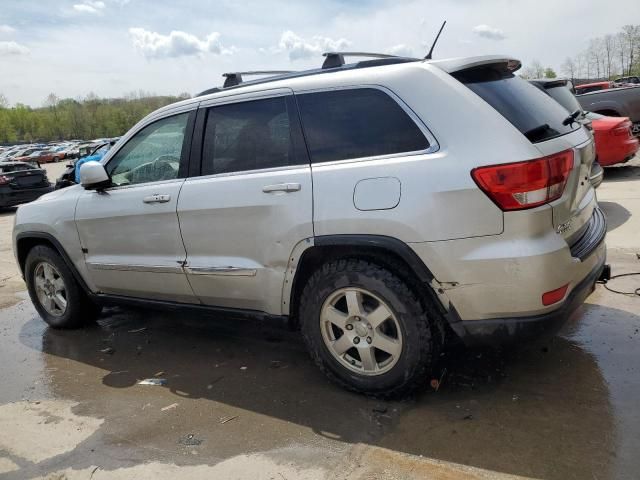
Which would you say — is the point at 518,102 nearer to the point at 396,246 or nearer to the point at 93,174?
the point at 396,246

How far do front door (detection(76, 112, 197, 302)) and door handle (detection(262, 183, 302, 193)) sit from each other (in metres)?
0.80

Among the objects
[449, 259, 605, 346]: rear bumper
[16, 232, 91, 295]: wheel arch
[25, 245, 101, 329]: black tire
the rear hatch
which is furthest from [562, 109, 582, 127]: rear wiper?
[25, 245, 101, 329]: black tire

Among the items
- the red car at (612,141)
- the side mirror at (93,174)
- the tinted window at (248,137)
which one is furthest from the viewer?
the red car at (612,141)

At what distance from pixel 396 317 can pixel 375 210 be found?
1.98 feet

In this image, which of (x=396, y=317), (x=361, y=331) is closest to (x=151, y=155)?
(x=361, y=331)

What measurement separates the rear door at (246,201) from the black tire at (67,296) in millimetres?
1672

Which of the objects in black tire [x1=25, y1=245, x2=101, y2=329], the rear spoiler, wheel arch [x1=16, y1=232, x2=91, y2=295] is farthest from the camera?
black tire [x1=25, y1=245, x2=101, y2=329]

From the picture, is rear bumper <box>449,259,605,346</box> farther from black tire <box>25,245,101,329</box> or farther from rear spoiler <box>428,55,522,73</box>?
black tire <box>25,245,101,329</box>

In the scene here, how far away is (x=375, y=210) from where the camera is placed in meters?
2.96

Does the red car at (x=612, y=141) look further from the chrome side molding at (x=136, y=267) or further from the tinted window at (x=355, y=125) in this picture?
the chrome side molding at (x=136, y=267)

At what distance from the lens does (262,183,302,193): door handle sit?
3229 millimetres

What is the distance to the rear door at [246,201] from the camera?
3297mm

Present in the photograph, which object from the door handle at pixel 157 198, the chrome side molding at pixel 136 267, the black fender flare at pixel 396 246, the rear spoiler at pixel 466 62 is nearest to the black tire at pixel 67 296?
the chrome side molding at pixel 136 267

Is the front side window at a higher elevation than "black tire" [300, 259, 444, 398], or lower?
higher
